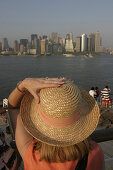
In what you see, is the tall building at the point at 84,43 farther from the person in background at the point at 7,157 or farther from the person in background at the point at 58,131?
the person in background at the point at 58,131

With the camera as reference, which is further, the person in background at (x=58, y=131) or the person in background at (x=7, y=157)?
Answer: the person in background at (x=7, y=157)

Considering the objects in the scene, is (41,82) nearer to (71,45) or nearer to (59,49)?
(59,49)

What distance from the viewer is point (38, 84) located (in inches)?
37.4

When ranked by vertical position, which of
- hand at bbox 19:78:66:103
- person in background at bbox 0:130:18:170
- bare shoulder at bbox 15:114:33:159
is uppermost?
hand at bbox 19:78:66:103

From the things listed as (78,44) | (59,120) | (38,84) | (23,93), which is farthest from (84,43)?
(59,120)

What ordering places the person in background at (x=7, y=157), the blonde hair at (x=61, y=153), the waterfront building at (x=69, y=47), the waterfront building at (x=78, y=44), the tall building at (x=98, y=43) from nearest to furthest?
the blonde hair at (x=61, y=153), the person in background at (x=7, y=157), the waterfront building at (x=69, y=47), the waterfront building at (x=78, y=44), the tall building at (x=98, y=43)

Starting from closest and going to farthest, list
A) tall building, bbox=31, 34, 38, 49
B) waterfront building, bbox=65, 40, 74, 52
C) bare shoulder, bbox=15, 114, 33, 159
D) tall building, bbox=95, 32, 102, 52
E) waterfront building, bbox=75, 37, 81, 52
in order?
bare shoulder, bbox=15, 114, 33, 159 < waterfront building, bbox=65, 40, 74, 52 < waterfront building, bbox=75, 37, 81, 52 < tall building, bbox=95, 32, 102, 52 < tall building, bbox=31, 34, 38, 49

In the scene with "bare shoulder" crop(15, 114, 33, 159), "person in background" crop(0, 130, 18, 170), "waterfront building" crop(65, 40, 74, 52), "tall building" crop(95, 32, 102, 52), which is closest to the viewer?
"bare shoulder" crop(15, 114, 33, 159)

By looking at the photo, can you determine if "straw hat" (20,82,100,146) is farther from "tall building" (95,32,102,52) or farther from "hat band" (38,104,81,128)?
"tall building" (95,32,102,52)

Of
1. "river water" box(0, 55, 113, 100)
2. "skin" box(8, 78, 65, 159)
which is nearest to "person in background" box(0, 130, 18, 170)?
"skin" box(8, 78, 65, 159)

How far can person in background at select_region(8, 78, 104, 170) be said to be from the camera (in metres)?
0.84

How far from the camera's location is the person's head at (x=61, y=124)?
33.0 inches

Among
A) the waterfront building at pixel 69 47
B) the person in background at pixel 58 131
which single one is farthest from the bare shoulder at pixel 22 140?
the waterfront building at pixel 69 47

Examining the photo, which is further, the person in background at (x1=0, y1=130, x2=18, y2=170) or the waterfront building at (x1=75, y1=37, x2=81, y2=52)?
the waterfront building at (x1=75, y1=37, x2=81, y2=52)
